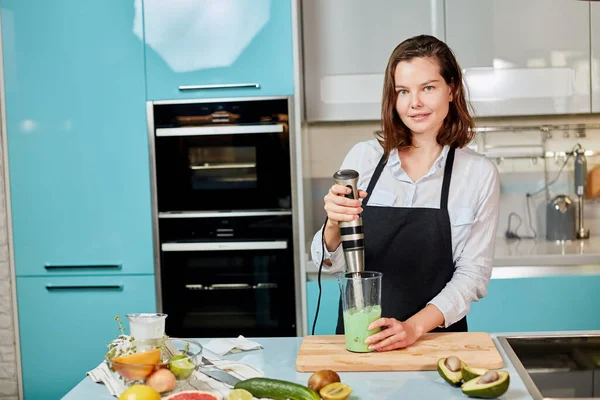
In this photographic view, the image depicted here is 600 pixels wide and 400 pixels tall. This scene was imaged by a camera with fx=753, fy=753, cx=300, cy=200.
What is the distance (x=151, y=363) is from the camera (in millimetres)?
1323

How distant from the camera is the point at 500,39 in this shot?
3.26 meters

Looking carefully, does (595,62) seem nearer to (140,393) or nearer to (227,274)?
(227,274)

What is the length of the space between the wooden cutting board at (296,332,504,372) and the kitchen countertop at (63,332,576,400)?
0.02 m

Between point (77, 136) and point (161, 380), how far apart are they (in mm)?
2130

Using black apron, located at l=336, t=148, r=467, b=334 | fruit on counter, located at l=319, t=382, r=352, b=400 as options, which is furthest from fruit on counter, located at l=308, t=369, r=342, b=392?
black apron, located at l=336, t=148, r=467, b=334

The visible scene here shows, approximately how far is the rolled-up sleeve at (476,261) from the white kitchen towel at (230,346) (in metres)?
0.45

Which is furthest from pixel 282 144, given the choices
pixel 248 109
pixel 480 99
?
pixel 480 99

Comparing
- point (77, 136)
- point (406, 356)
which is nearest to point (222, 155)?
point (77, 136)

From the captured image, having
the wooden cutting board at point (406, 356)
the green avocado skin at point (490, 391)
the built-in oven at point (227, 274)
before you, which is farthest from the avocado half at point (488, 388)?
the built-in oven at point (227, 274)

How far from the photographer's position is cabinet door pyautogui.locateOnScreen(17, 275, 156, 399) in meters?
3.23

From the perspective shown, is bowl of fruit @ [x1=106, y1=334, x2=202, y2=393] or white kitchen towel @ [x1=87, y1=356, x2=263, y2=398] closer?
bowl of fruit @ [x1=106, y1=334, x2=202, y2=393]

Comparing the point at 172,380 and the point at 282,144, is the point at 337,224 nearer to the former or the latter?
the point at 172,380

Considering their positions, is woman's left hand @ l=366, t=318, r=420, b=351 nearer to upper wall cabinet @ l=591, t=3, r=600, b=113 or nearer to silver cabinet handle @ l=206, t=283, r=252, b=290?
silver cabinet handle @ l=206, t=283, r=252, b=290

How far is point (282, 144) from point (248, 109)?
8.0 inches
